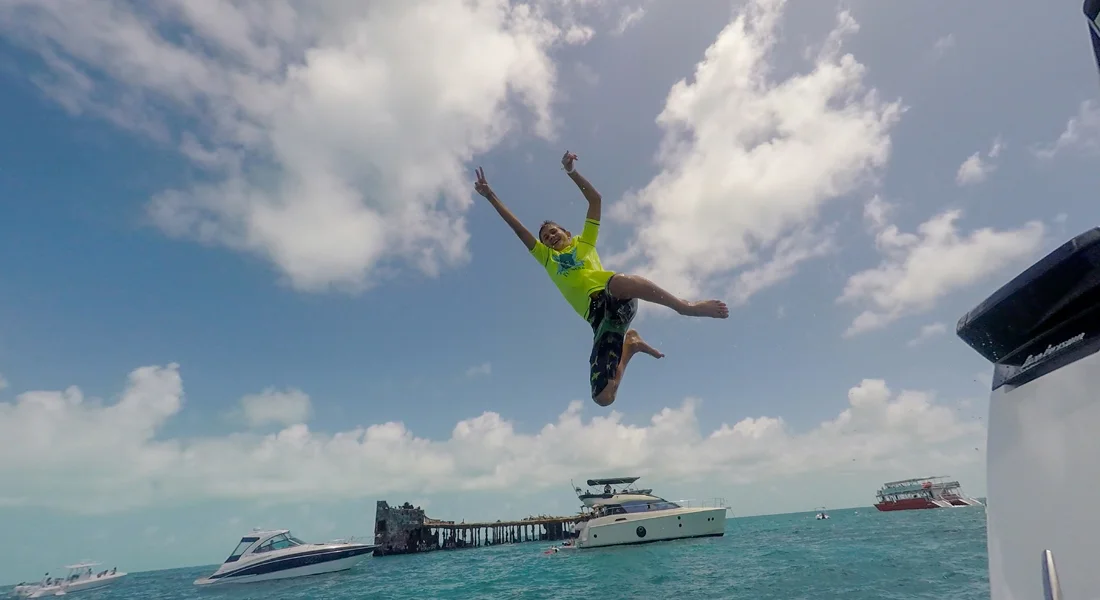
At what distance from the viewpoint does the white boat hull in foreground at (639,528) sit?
42500mm

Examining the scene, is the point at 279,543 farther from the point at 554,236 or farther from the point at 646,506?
the point at 554,236

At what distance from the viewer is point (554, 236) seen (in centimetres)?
574

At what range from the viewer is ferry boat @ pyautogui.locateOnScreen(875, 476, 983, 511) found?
244ft

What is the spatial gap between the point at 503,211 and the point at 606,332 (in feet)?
6.14

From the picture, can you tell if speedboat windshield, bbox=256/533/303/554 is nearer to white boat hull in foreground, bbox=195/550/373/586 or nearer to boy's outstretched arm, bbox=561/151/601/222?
white boat hull in foreground, bbox=195/550/373/586

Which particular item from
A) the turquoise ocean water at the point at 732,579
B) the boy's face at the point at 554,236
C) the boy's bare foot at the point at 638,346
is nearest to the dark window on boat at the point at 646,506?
the turquoise ocean water at the point at 732,579

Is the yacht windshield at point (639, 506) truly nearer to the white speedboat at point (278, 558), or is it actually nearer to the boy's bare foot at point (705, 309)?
the white speedboat at point (278, 558)

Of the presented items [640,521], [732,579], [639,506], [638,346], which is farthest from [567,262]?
[639,506]

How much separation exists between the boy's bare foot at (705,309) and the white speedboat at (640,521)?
42235 millimetres

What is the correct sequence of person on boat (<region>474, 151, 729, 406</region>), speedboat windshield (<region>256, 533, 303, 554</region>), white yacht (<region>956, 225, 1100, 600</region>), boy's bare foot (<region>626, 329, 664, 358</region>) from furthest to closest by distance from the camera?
speedboat windshield (<region>256, 533, 303, 554</region>), boy's bare foot (<region>626, 329, 664, 358</region>), person on boat (<region>474, 151, 729, 406</region>), white yacht (<region>956, 225, 1100, 600</region>)

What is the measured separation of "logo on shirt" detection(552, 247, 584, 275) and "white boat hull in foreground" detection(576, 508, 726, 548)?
4175 cm

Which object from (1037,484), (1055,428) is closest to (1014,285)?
(1055,428)

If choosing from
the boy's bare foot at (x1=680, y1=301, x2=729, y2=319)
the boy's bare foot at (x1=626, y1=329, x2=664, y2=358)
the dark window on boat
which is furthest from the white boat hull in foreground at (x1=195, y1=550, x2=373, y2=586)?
the boy's bare foot at (x1=680, y1=301, x2=729, y2=319)

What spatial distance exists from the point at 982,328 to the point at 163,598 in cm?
5394
